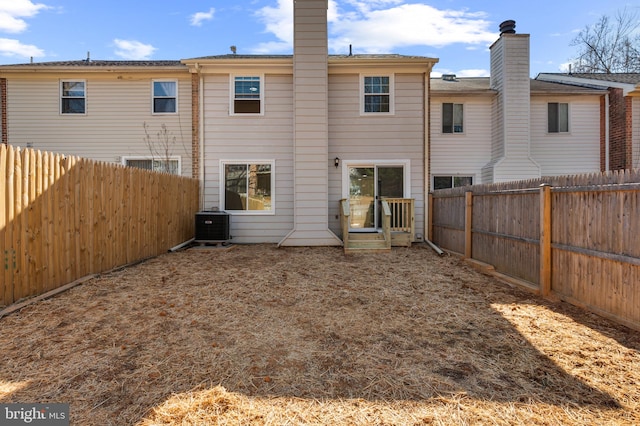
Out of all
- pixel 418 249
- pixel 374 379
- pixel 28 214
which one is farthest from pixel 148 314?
pixel 418 249

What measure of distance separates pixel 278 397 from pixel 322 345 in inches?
35.7

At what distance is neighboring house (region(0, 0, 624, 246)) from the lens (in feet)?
30.1

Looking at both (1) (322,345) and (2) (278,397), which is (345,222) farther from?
(2) (278,397)

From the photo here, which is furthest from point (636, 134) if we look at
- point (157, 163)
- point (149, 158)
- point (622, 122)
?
point (149, 158)

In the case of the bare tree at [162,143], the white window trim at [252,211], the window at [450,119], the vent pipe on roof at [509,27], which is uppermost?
the vent pipe on roof at [509,27]

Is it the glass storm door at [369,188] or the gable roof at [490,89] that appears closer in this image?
the glass storm door at [369,188]

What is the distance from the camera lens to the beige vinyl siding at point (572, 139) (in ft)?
40.7

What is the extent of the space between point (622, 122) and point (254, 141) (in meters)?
12.9

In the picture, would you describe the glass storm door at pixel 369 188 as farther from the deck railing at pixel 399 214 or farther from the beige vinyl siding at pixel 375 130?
the deck railing at pixel 399 214

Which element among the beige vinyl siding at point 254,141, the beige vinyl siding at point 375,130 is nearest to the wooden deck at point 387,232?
the beige vinyl siding at point 375,130

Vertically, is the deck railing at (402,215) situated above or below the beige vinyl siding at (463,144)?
below

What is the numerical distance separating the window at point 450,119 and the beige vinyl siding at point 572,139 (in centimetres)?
278

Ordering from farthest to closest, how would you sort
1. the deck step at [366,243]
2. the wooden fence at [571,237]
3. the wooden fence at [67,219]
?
the deck step at [366,243]
the wooden fence at [67,219]
the wooden fence at [571,237]

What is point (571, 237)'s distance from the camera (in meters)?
4.46
